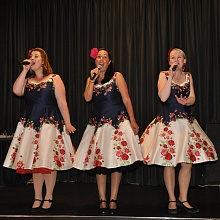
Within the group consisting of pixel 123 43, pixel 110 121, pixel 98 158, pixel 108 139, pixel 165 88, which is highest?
pixel 123 43

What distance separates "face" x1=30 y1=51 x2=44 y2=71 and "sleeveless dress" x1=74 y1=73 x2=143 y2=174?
1.69ft

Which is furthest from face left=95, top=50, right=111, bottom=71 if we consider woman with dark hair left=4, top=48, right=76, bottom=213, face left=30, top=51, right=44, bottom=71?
face left=30, top=51, right=44, bottom=71

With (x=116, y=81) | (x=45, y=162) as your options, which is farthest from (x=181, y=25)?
(x=45, y=162)

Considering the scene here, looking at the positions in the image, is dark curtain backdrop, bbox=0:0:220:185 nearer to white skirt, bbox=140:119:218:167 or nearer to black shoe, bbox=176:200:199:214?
black shoe, bbox=176:200:199:214

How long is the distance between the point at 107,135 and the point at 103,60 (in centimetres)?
64

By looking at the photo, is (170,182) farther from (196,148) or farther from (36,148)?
(36,148)

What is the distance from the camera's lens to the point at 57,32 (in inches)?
216

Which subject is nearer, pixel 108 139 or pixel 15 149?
pixel 108 139

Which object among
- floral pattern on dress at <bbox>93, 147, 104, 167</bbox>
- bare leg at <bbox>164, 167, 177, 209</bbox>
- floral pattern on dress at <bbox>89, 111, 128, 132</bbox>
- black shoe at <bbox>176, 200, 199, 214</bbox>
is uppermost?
A: floral pattern on dress at <bbox>89, 111, 128, 132</bbox>

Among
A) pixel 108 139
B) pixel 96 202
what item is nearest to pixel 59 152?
pixel 108 139

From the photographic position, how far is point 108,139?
330 cm

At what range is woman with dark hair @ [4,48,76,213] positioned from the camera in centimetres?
333

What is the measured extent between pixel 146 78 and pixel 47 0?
172 centimetres

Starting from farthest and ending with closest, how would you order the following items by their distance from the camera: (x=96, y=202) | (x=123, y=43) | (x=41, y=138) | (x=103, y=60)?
1. (x=123, y=43)
2. (x=96, y=202)
3. (x=103, y=60)
4. (x=41, y=138)
